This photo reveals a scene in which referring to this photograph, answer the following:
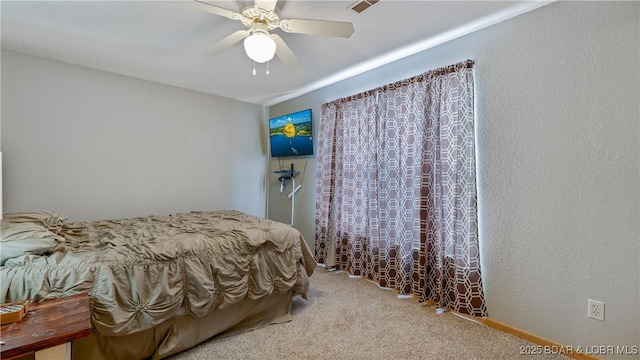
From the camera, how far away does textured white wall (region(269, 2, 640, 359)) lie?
65.2 inches

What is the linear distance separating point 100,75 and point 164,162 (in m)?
1.18

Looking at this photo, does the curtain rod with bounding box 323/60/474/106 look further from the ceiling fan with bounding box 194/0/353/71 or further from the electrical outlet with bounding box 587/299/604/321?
the electrical outlet with bounding box 587/299/604/321

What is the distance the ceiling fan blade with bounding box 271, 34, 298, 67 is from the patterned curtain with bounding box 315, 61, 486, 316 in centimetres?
108

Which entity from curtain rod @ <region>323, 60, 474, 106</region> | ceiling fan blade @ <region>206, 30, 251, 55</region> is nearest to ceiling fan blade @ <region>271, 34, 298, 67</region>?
ceiling fan blade @ <region>206, 30, 251, 55</region>

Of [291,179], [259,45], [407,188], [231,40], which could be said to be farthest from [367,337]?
[291,179]

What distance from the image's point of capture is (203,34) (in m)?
2.44

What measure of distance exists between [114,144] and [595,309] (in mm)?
4613

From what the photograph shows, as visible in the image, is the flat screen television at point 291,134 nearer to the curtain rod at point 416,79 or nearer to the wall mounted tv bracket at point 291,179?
the wall mounted tv bracket at point 291,179

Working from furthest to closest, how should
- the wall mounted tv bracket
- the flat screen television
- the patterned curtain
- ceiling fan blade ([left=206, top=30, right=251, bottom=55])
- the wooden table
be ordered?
the wall mounted tv bracket, the flat screen television, the patterned curtain, ceiling fan blade ([left=206, top=30, right=251, bottom=55]), the wooden table

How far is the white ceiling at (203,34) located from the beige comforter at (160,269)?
5.18 feet

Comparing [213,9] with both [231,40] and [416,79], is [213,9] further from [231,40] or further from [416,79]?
[416,79]

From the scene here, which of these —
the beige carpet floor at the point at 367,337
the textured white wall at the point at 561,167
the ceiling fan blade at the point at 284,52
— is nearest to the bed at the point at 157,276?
the beige carpet floor at the point at 367,337

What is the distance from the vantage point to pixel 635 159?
5.32 ft

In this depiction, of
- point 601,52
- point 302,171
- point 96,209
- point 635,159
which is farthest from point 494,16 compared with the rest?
point 96,209
